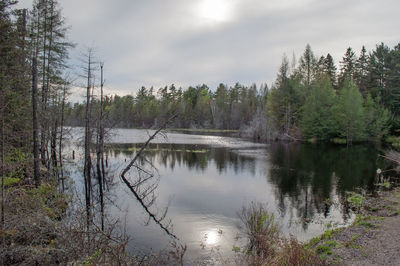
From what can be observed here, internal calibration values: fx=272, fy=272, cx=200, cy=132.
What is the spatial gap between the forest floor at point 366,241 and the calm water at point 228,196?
3.68 ft

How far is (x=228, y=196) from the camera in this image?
16.9 meters

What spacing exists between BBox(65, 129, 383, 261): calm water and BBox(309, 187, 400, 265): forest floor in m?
1.12

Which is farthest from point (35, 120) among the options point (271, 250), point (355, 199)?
point (355, 199)

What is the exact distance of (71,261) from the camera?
21.6 ft

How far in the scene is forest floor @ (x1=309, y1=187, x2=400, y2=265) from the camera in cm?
780

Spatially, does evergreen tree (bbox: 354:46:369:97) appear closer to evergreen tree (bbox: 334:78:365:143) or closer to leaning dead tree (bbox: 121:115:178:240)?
evergreen tree (bbox: 334:78:365:143)

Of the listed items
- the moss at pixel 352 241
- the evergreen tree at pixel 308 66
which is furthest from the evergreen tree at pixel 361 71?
the moss at pixel 352 241

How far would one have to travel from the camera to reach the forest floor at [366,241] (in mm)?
7801

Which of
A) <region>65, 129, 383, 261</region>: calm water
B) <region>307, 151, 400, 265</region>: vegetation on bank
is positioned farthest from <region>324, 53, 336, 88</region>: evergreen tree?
<region>307, 151, 400, 265</region>: vegetation on bank

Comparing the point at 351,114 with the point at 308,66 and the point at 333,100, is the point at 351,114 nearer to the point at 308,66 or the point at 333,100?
the point at 333,100

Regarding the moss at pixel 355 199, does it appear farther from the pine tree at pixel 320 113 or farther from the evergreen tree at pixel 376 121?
the evergreen tree at pixel 376 121

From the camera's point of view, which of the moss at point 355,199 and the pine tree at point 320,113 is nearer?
the moss at point 355,199

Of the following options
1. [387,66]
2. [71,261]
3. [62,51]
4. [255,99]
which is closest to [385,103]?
[387,66]

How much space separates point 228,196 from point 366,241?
868cm
